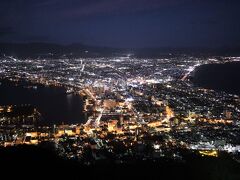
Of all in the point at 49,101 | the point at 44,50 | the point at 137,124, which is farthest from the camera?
the point at 44,50

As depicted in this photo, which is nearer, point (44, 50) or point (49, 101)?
point (49, 101)

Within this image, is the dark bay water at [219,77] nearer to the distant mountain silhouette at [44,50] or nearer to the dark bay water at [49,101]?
the dark bay water at [49,101]

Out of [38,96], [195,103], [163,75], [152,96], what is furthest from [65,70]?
[195,103]

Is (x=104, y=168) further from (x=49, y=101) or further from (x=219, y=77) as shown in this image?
(x=219, y=77)

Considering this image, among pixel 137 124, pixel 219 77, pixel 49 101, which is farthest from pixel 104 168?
pixel 219 77

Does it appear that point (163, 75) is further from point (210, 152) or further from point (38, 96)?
point (210, 152)

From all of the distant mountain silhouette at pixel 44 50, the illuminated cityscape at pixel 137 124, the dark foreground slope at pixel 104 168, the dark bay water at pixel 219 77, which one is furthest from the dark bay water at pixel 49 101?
the distant mountain silhouette at pixel 44 50
